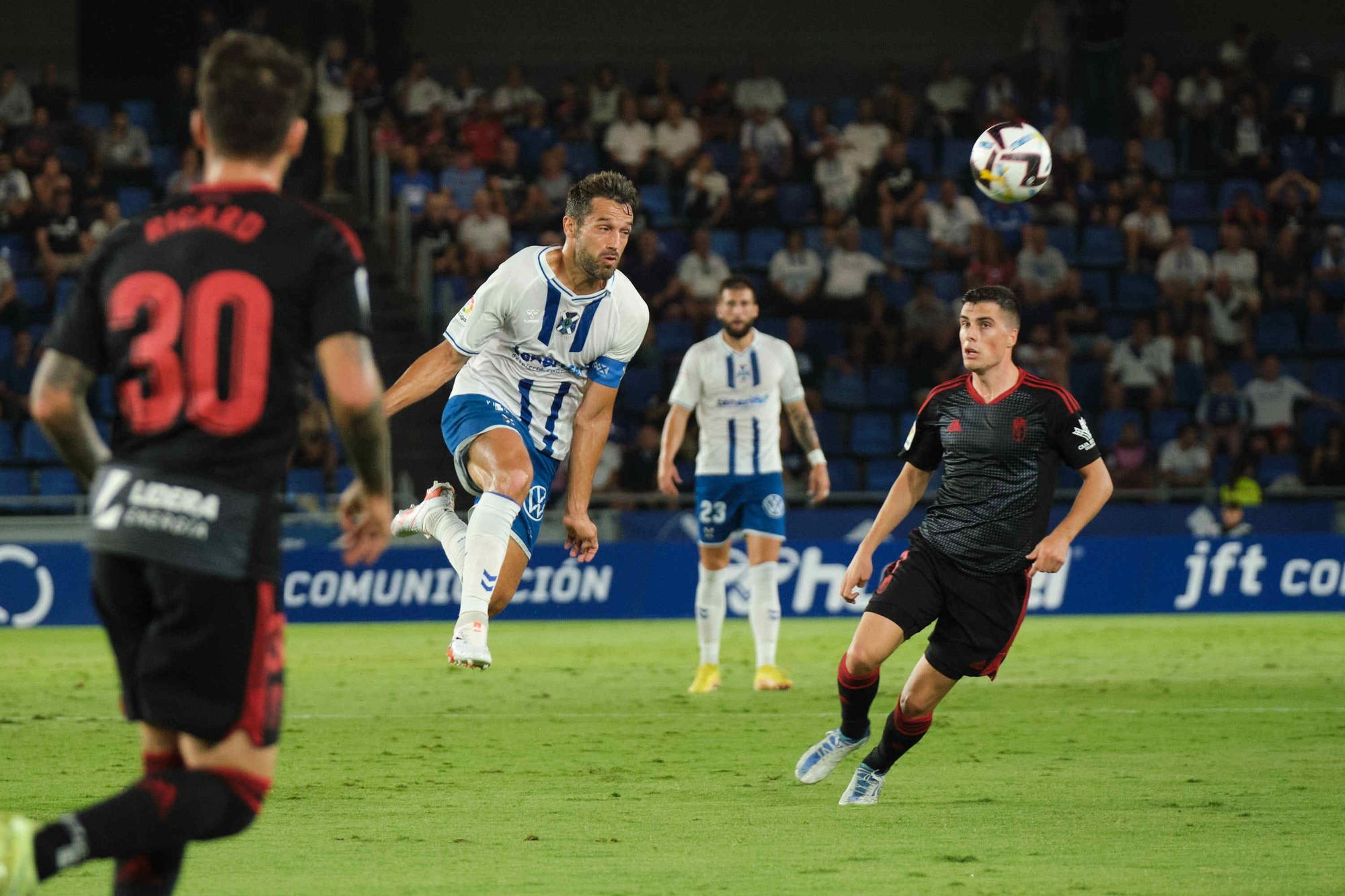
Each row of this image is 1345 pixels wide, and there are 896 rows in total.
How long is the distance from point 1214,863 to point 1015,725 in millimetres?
3825

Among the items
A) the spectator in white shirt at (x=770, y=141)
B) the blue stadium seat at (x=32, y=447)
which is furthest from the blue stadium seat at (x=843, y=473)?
the blue stadium seat at (x=32, y=447)

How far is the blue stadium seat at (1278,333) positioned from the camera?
67.7 ft

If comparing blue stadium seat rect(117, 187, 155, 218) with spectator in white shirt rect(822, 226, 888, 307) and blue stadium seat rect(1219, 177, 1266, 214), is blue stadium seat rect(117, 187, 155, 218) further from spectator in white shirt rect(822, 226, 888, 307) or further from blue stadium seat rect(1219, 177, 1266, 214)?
blue stadium seat rect(1219, 177, 1266, 214)

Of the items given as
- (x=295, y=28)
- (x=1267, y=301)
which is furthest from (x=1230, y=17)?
(x=295, y=28)

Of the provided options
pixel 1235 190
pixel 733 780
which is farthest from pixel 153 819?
pixel 1235 190

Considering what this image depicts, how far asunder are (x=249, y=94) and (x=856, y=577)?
11.9 feet

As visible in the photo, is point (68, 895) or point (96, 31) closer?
point (68, 895)

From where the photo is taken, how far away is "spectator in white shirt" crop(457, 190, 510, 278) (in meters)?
20.1

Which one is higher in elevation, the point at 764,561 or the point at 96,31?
the point at 96,31

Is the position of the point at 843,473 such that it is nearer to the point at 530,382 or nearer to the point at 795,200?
the point at 795,200

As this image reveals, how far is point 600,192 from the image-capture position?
7801 millimetres

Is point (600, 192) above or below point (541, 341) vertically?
above

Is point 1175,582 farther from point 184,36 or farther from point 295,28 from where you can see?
point 184,36

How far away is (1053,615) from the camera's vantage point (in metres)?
17.9
